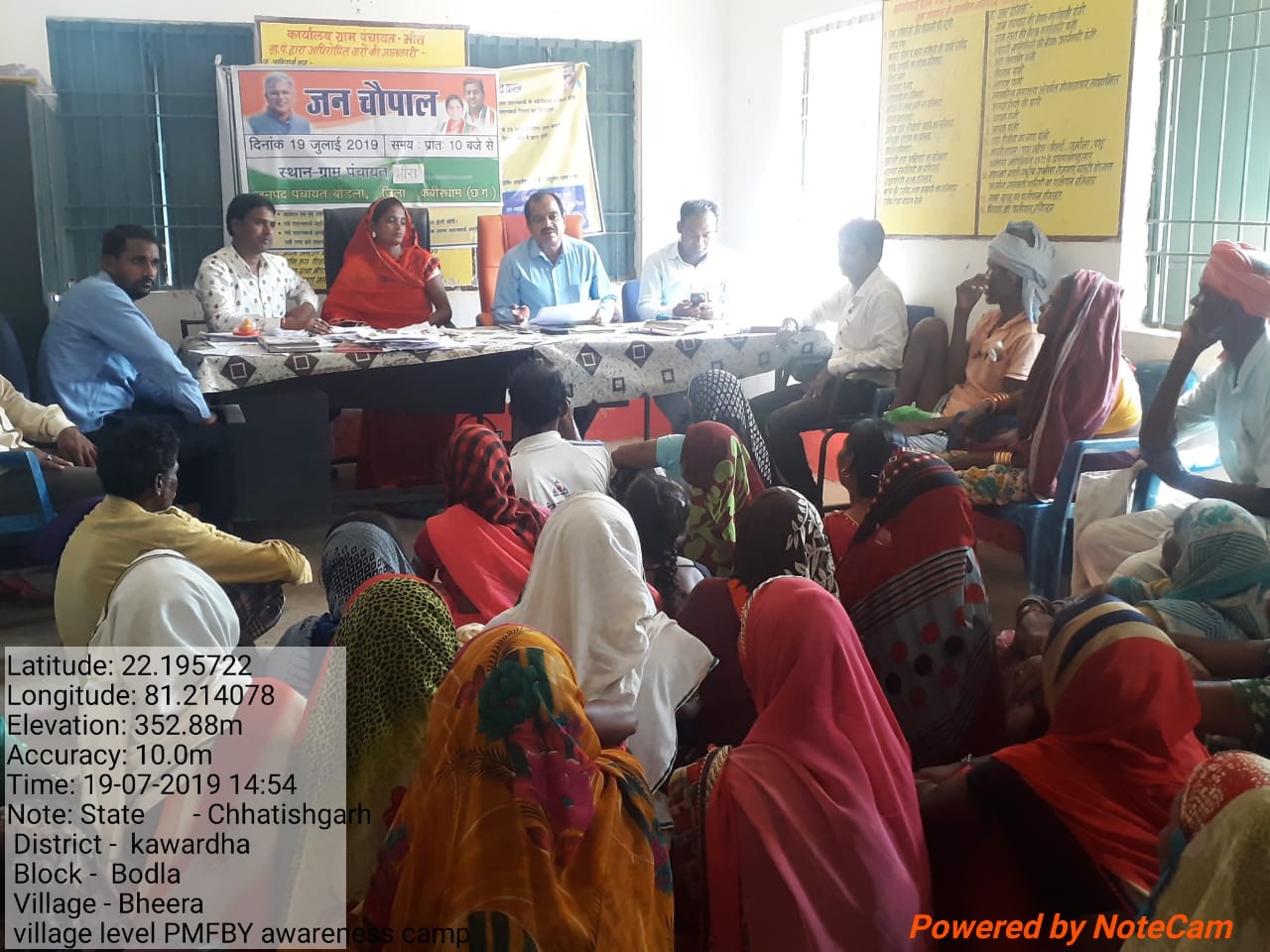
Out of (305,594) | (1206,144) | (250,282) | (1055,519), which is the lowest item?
(305,594)

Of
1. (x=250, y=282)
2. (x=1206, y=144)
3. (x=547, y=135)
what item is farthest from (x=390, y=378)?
(x=1206, y=144)

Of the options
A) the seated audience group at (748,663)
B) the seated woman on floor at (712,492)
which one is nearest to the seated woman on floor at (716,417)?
the seated audience group at (748,663)

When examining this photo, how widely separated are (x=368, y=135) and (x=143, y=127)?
1080 millimetres

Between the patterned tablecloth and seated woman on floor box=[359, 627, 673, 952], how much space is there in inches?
113

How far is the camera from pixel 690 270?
5.38 meters

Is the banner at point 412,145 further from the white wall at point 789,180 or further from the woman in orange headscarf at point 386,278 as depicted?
the white wall at point 789,180

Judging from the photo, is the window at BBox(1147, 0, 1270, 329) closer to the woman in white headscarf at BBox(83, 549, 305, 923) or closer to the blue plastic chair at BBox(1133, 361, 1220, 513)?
the blue plastic chair at BBox(1133, 361, 1220, 513)

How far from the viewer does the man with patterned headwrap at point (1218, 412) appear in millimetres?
2734

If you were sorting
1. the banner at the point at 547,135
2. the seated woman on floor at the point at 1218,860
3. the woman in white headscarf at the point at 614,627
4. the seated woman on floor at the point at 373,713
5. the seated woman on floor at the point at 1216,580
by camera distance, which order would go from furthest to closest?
the banner at the point at 547,135 → the seated woman on floor at the point at 1216,580 → the woman in white headscarf at the point at 614,627 → the seated woman on floor at the point at 373,713 → the seated woman on floor at the point at 1218,860

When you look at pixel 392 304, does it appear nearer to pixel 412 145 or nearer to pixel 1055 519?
pixel 412 145

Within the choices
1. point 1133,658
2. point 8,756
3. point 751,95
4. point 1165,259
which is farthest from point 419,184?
point 1133,658

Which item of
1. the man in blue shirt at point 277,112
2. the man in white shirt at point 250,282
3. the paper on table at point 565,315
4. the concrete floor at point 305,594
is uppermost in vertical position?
the man in blue shirt at point 277,112

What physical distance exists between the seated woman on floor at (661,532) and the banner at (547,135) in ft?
14.1

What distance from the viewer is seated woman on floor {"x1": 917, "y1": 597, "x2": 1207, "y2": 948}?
1.33 meters
